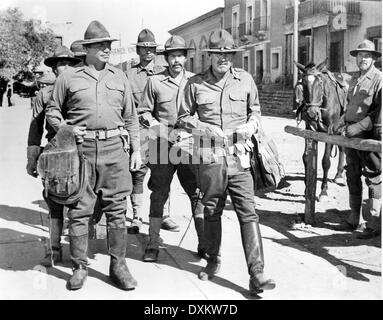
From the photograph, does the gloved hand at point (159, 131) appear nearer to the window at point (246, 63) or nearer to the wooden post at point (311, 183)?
the wooden post at point (311, 183)

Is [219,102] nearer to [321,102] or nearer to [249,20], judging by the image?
[321,102]

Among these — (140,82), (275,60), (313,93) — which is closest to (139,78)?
(140,82)

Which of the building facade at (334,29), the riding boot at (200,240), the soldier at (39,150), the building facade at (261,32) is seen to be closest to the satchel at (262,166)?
the riding boot at (200,240)

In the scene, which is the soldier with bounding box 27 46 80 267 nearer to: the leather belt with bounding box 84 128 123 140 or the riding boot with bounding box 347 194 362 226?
the leather belt with bounding box 84 128 123 140

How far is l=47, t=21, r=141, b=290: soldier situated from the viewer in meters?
4.25

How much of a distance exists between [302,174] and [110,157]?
20.5 ft

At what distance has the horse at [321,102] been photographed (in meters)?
8.01

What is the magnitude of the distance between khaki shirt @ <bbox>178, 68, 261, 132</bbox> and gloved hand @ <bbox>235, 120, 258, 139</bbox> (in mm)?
142

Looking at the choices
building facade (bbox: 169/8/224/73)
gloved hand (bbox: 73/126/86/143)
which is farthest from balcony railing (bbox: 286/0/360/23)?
gloved hand (bbox: 73/126/86/143)

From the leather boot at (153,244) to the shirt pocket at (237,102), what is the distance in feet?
4.73

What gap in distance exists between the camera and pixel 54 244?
4926mm

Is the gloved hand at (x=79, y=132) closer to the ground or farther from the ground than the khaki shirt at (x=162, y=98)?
closer to the ground
